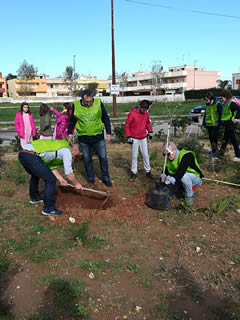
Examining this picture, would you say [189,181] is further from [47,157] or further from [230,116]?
[230,116]

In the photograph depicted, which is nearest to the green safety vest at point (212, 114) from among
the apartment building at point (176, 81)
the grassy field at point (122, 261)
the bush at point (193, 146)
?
the bush at point (193, 146)

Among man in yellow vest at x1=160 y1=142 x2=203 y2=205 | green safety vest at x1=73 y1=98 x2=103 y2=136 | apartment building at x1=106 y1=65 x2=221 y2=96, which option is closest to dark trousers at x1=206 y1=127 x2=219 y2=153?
man in yellow vest at x1=160 y1=142 x2=203 y2=205

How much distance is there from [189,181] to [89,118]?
77.3 inches

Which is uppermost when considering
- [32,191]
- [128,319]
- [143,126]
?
[143,126]

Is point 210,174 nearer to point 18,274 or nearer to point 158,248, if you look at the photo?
point 158,248

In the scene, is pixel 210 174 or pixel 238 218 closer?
pixel 238 218

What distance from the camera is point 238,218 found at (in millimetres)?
4113

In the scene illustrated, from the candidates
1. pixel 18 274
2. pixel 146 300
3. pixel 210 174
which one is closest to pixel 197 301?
pixel 146 300

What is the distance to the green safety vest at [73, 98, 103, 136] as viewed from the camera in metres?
4.99

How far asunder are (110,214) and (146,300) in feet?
5.71

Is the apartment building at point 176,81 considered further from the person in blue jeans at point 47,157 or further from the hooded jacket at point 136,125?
the person in blue jeans at point 47,157

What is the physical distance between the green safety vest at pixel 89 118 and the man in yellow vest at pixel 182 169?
1.41m

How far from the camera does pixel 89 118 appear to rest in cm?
503

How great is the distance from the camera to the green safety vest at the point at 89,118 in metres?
4.99
